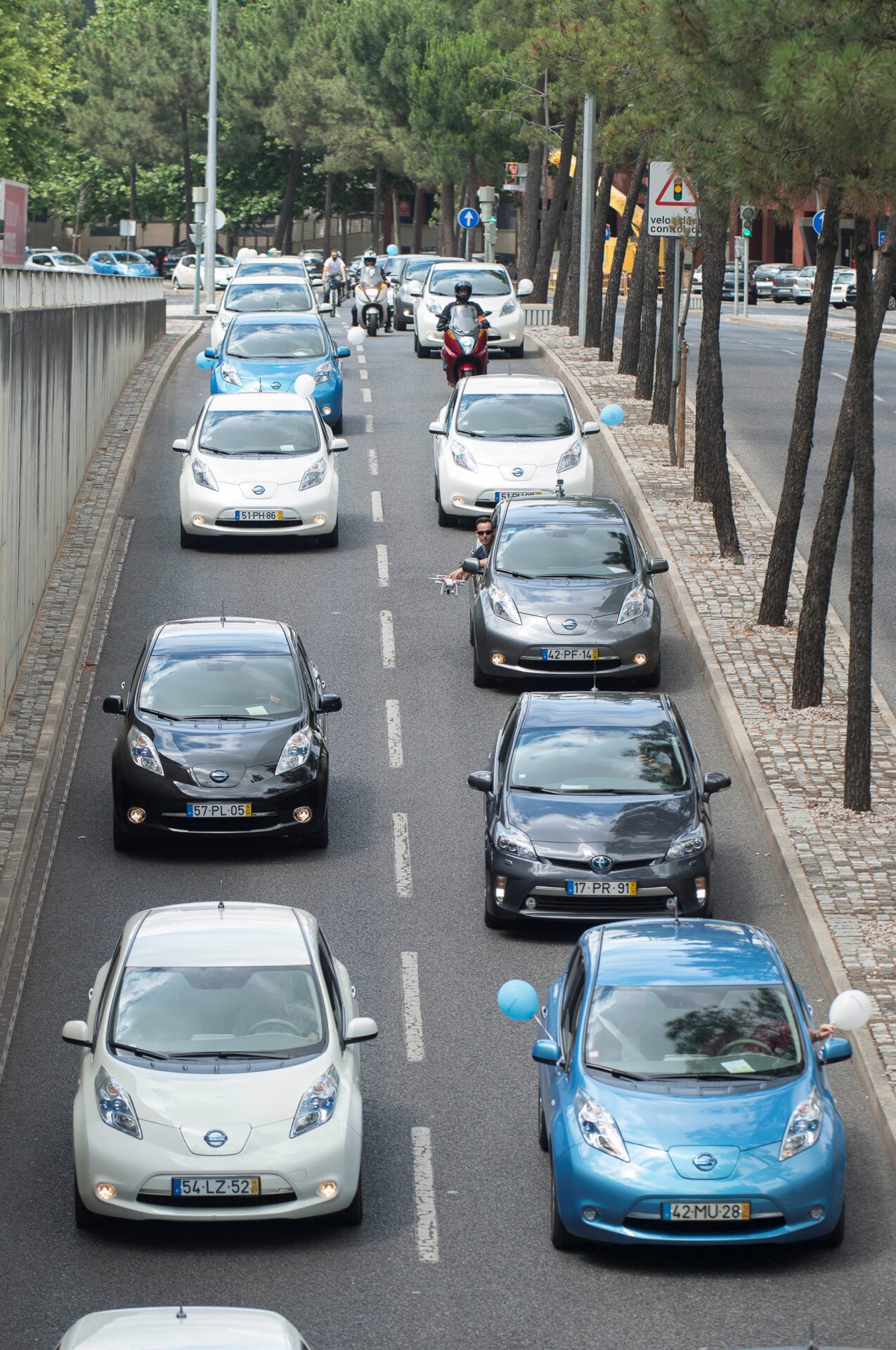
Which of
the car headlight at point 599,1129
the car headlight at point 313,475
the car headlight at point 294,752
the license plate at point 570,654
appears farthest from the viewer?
the car headlight at point 313,475

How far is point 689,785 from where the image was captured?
1535cm

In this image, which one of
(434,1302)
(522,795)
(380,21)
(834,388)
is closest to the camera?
(434,1302)

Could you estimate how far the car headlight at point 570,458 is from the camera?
25.9 m

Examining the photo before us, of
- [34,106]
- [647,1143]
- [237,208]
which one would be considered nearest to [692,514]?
[647,1143]

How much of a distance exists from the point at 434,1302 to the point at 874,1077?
140 inches

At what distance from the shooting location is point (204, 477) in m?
25.3

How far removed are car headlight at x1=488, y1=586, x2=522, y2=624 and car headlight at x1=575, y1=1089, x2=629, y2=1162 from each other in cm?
1029

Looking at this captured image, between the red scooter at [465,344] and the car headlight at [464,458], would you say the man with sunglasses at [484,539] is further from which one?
the red scooter at [465,344]

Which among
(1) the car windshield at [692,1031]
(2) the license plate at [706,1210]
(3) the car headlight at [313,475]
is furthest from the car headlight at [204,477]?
(2) the license plate at [706,1210]

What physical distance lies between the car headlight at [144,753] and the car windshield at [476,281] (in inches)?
991

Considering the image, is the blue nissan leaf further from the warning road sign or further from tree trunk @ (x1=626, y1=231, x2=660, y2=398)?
the warning road sign

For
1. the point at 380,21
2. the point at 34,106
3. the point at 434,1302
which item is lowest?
the point at 434,1302

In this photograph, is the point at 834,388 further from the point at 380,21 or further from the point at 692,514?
the point at 380,21

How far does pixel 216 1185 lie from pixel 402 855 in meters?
6.50
